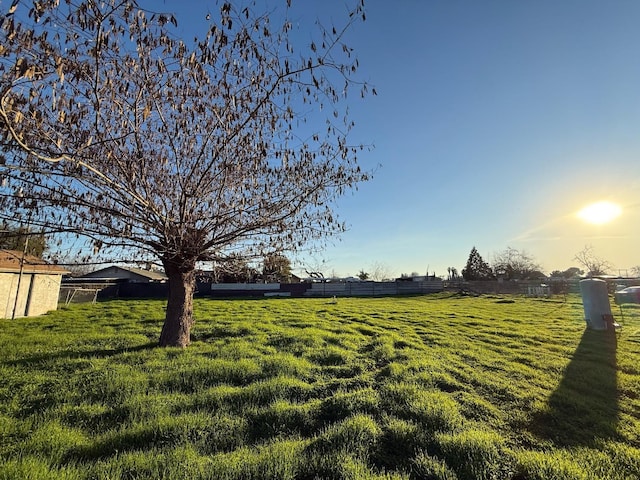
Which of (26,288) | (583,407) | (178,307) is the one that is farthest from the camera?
(26,288)

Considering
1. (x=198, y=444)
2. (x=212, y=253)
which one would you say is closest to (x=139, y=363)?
(x=212, y=253)

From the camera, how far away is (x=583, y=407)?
4.82 metres

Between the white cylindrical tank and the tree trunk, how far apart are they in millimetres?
13161

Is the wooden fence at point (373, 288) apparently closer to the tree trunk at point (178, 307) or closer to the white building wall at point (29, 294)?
the white building wall at point (29, 294)

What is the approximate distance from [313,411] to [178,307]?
502 cm

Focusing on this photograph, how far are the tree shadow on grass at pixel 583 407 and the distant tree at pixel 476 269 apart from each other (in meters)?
54.9

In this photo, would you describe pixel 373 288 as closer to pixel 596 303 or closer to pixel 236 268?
pixel 596 303

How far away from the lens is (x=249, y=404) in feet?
14.7

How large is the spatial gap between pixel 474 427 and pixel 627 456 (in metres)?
1.46

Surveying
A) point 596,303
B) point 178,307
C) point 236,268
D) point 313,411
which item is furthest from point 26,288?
point 596,303

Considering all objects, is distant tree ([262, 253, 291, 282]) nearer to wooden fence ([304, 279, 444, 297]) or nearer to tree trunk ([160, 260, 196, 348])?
tree trunk ([160, 260, 196, 348])

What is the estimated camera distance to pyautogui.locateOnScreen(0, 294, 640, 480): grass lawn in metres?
3.07

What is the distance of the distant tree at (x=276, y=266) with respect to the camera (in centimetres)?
764

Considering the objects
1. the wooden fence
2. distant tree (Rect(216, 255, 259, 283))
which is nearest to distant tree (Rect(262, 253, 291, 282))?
distant tree (Rect(216, 255, 259, 283))
